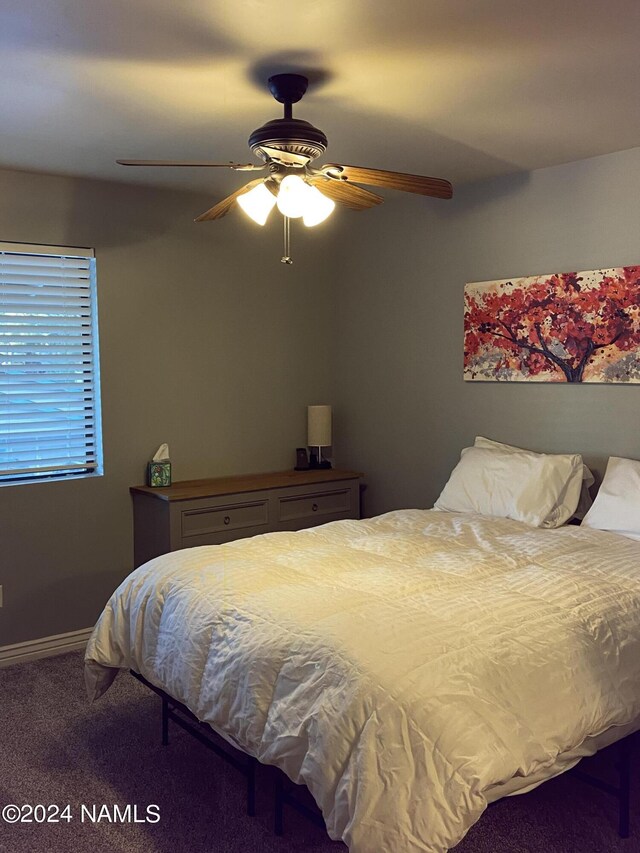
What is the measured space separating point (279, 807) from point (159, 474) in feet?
7.19

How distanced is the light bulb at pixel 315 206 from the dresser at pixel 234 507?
5.84 ft

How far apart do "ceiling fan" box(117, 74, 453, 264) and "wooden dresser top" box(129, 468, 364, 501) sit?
1718 mm

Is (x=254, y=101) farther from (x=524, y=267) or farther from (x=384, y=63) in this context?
(x=524, y=267)

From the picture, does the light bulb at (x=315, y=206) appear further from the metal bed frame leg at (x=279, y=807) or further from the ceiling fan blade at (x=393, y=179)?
the metal bed frame leg at (x=279, y=807)

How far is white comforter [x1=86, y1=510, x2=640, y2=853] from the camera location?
175cm

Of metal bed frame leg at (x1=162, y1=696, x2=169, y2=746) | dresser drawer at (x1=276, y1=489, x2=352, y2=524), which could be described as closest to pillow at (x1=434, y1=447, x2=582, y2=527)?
dresser drawer at (x1=276, y1=489, x2=352, y2=524)

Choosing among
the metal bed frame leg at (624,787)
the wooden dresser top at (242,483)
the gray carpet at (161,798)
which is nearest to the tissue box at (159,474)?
the wooden dresser top at (242,483)

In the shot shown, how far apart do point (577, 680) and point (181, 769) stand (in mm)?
1496

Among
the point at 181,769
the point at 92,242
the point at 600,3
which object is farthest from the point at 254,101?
the point at 181,769

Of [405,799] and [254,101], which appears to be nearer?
[405,799]

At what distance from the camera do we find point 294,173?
2578mm

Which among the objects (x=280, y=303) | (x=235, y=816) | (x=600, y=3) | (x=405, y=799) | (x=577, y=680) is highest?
(x=600, y=3)

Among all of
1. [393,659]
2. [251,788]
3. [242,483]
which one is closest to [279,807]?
[251,788]

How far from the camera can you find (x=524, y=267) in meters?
3.92
